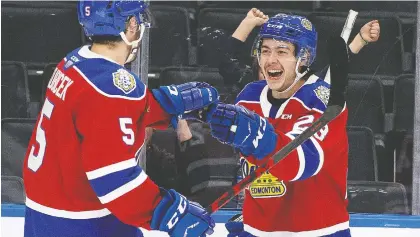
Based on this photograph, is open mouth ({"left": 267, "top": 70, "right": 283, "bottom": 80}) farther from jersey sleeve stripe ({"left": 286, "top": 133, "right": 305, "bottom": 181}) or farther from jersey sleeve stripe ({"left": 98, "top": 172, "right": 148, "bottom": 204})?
jersey sleeve stripe ({"left": 98, "top": 172, "right": 148, "bottom": 204})

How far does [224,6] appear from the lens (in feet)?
12.6

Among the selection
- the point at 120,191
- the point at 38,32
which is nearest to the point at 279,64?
the point at 120,191

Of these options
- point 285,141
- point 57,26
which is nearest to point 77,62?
point 285,141

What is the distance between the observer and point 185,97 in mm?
2258

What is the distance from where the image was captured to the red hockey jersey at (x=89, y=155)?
6.68ft

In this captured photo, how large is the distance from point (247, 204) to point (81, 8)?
72 cm

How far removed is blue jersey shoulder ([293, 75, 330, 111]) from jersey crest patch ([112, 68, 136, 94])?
0.50 metres

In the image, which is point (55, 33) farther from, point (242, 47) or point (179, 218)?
point (179, 218)

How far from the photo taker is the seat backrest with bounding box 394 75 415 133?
332 cm

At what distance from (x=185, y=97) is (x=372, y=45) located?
139cm

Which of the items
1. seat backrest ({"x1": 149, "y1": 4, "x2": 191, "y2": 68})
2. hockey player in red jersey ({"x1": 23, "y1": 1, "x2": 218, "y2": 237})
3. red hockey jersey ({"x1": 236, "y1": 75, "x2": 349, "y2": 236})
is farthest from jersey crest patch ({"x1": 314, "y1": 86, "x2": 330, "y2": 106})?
seat backrest ({"x1": 149, "y1": 4, "x2": 191, "y2": 68})

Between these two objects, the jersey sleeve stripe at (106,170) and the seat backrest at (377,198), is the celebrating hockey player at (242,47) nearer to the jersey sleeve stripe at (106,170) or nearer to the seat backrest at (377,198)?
the seat backrest at (377,198)

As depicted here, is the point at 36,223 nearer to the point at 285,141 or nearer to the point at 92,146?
the point at 92,146

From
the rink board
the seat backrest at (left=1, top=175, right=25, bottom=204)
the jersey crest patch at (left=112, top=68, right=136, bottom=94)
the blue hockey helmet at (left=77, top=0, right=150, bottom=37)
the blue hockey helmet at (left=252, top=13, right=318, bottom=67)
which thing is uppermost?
the blue hockey helmet at (left=77, top=0, right=150, bottom=37)
